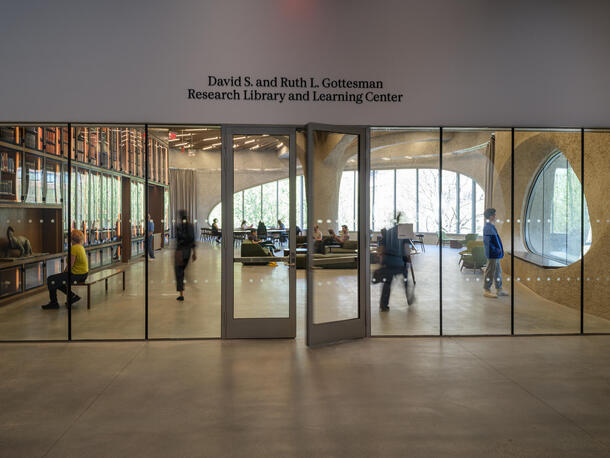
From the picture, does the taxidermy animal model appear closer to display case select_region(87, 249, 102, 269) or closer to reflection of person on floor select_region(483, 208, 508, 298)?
display case select_region(87, 249, 102, 269)

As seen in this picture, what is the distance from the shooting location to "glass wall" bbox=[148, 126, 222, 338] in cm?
662

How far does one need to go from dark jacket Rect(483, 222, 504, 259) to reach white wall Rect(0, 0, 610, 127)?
1.97 meters

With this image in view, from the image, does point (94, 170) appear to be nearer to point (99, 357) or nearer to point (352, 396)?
point (99, 357)

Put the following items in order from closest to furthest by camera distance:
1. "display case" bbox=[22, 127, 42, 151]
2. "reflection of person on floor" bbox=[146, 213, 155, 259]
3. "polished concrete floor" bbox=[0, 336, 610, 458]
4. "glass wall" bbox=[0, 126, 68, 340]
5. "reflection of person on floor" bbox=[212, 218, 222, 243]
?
1. "polished concrete floor" bbox=[0, 336, 610, 458]
2. "reflection of person on floor" bbox=[212, 218, 222, 243]
3. "reflection of person on floor" bbox=[146, 213, 155, 259]
4. "glass wall" bbox=[0, 126, 68, 340]
5. "display case" bbox=[22, 127, 42, 151]

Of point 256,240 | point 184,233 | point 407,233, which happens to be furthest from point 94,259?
point 407,233

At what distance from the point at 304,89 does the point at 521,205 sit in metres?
5.62

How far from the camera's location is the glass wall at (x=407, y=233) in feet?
23.1

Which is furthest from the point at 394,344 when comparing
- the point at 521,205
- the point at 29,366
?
the point at 521,205

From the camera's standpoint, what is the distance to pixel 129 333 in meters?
6.64

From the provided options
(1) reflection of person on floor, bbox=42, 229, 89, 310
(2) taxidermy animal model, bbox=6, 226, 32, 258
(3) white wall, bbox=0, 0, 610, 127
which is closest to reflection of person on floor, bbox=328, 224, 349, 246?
(3) white wall, bbox=0, 0, 610, 127

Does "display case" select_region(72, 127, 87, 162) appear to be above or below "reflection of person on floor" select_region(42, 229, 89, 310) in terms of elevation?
above

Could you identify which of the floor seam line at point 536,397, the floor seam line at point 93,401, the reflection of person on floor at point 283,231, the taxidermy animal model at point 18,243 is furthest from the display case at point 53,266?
the floor seam line at point 536,397

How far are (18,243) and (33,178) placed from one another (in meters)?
1.27

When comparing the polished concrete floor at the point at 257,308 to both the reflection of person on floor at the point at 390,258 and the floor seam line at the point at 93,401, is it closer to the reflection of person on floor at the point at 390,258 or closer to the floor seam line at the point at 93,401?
the reflection of person on floor at the point at 390,258
